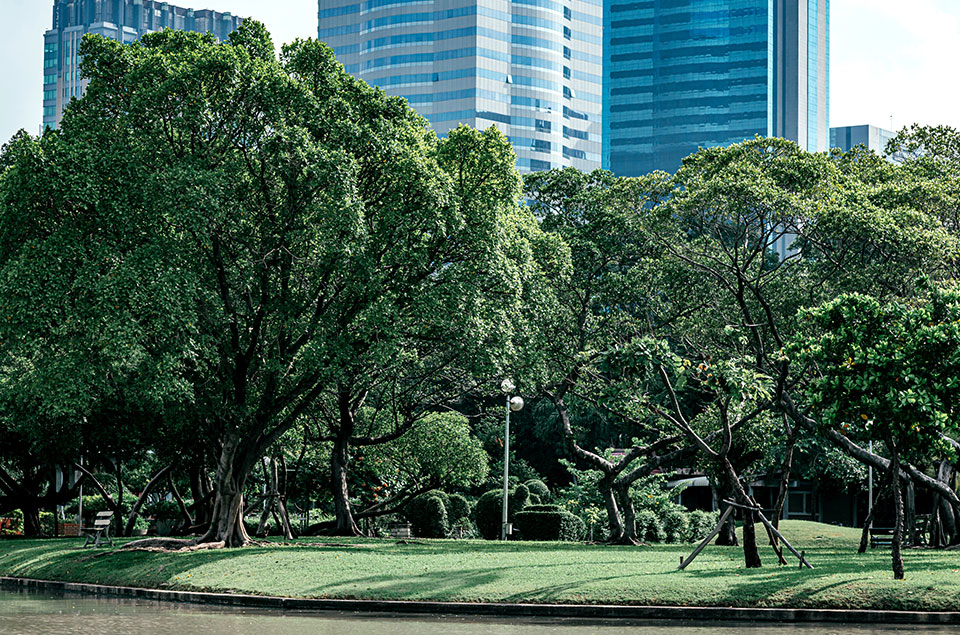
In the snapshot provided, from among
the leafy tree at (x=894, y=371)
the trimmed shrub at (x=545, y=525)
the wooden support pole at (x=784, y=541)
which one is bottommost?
the trimmed shrub at (x=545, y=525)

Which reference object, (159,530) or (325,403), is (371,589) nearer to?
(325,403)

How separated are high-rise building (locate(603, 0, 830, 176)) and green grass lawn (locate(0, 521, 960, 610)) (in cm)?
16146

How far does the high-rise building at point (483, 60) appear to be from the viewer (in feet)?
508

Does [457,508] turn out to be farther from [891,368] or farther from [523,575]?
[891,368]

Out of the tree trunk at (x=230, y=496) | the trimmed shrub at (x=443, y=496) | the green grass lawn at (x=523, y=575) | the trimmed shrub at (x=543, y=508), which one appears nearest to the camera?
the green grass lawn at (x=523, y=575)

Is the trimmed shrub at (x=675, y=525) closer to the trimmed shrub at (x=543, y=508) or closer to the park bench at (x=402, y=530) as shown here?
the trimmed shrub at (x=543, y=508)

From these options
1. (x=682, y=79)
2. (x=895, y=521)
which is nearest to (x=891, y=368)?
(x=895, y=521)

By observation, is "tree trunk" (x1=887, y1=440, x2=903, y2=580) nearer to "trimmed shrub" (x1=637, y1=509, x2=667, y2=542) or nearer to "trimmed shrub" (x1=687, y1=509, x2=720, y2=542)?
"trimmed shrub" (x1=637, y1=509, x2=667, y2=542)

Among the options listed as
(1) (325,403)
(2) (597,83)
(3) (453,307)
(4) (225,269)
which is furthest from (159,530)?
(2) (597,83)

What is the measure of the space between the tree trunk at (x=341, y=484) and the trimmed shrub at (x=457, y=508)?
3.78 metres

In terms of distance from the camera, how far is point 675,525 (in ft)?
134

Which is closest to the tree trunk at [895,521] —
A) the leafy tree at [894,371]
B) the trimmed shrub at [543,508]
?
the leafy tree at [894,371]

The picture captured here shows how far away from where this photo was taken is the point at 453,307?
2533 cm

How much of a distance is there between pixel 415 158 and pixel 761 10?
16990cm
